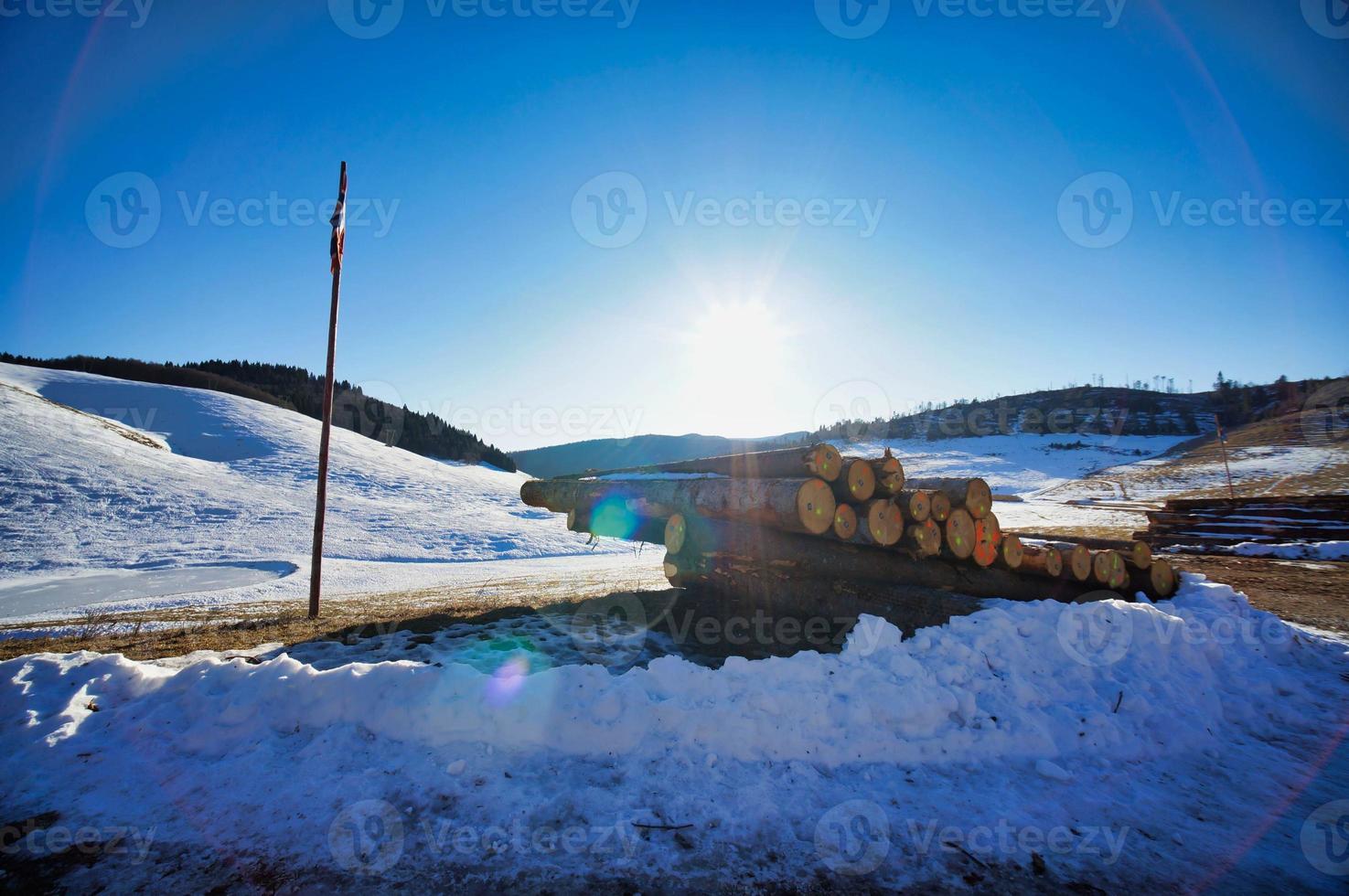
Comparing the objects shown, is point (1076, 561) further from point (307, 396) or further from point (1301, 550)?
point (307, 396)

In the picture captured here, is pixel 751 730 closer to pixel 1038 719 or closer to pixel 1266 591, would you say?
pixel 1038 719

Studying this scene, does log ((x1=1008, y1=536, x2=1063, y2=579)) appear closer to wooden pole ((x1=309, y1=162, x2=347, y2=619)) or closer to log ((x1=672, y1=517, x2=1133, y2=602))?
log ((x1=672, y1=517, x2=1133, y2=602))

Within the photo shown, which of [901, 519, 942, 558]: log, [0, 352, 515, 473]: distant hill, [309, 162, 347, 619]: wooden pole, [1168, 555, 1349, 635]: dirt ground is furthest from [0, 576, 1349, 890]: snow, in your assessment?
[0, 352, 515, 473]: distant hill

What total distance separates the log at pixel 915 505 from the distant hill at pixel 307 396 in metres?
49.7

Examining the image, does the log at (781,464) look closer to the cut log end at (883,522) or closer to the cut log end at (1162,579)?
the cut log end at (883,522)

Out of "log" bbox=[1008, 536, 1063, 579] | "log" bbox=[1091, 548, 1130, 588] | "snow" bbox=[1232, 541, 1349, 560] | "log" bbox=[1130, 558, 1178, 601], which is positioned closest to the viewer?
"log" bbox=[1008, 536, 1063, 579]

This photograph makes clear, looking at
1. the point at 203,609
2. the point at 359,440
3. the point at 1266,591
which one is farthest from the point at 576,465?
the point at 1266,591

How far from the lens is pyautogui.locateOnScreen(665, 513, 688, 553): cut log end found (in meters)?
7.71

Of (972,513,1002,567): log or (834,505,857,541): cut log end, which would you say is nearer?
(834,505,857,541): cut log end

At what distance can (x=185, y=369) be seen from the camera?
160ft

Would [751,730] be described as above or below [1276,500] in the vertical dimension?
below

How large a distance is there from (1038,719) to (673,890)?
341cm

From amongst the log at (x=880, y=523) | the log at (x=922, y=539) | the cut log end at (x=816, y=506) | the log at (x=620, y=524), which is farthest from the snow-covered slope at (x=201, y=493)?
the log at (x=922, y=539)

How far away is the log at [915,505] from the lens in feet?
20.5
